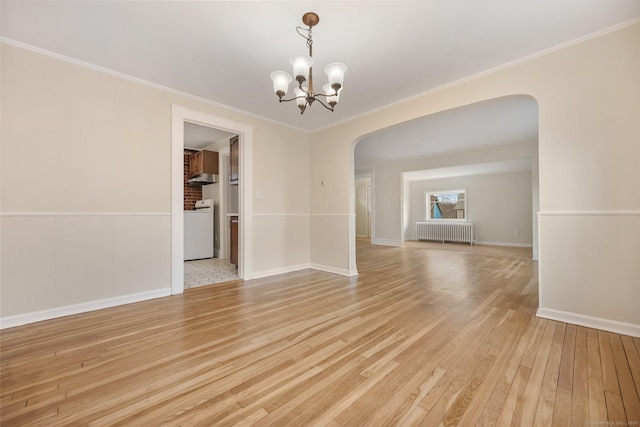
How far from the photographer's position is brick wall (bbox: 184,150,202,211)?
19.8 feet

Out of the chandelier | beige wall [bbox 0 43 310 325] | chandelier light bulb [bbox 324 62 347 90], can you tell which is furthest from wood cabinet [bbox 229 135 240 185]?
chandelier light bulb [bbox 324 62 347 90]

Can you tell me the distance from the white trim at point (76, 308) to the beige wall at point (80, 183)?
0.01 metres

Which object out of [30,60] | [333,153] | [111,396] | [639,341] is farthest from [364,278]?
[30,60]

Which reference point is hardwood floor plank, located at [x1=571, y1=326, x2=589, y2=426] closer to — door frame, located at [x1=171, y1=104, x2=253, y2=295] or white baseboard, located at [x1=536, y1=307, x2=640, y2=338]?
white baseboard, located at [x1=536, y1=307, x2=640, y2=338]

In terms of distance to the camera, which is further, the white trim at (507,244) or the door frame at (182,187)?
the white trim at (507,244)

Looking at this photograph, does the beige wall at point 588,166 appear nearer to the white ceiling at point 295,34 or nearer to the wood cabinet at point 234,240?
the white ceiling at point 295,34

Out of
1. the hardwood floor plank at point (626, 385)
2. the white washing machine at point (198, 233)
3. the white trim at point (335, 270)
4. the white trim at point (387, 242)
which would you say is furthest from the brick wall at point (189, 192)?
the hardwood floor plank at point (626, 385)

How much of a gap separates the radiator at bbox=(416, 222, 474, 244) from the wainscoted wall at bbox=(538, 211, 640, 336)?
252 inches

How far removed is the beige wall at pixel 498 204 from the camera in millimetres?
7445

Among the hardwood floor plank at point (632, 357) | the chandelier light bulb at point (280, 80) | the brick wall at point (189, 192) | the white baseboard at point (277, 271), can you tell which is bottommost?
the hardwood floor plank at point (632, 357)

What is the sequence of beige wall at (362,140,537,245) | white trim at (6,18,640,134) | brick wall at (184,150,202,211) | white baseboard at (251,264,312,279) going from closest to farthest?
1. white trim at (6,18,640,134)
2. white baseboard at (251,264,312,279)
3. brick wall at (184,150,202,211)
4. beige wall at (362,140,537,245)

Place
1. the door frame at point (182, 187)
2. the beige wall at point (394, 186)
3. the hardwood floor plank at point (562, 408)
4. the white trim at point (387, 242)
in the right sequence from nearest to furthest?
1. the hardwood floor plank at point (562, 408)
2. the door frame at point (182, 187)
3. the beige wall at point (394, 186)
4. the white trim at point (387, 242)

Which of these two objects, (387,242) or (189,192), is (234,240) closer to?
(189,192)

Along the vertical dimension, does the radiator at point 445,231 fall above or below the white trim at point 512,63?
below
